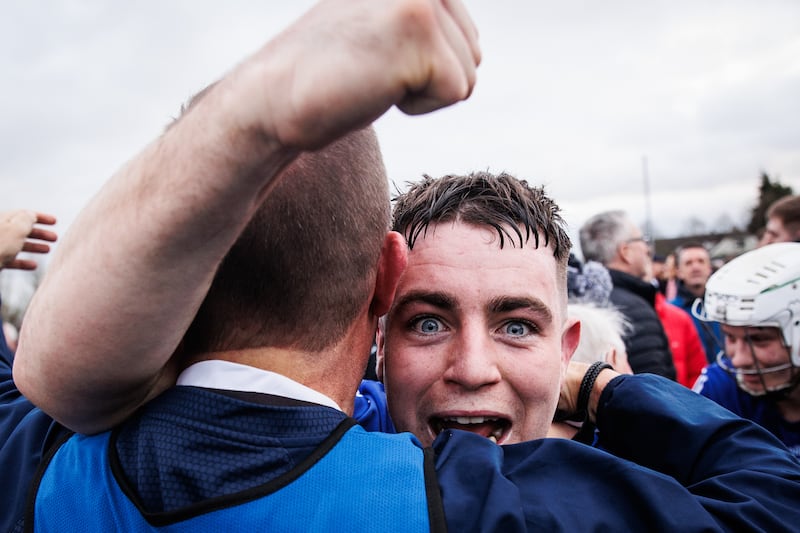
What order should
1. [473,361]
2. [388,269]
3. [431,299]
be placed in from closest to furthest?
1. [388,269]
2. [473,361]
3. [431,299]

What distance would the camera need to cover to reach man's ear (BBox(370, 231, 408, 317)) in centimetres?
147

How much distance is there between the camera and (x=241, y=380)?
1.27 metres

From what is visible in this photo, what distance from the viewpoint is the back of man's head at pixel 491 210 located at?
6.35ft

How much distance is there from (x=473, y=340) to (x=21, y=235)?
1564 mm

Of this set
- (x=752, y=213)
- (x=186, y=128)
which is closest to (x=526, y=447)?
(x=186, y=128)

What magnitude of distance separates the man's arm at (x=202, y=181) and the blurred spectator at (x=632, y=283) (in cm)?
374

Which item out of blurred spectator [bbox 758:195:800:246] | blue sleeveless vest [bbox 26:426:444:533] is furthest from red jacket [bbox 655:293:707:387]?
blue sleeveless vest [bbox 26:426:444:533]

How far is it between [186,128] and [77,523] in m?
0.78

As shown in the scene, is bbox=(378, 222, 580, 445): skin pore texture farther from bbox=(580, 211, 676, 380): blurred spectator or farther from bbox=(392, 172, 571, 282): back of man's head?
bbox=(580, 211, 676, 380): blurred spectator

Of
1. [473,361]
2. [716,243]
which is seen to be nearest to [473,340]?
[473,361]

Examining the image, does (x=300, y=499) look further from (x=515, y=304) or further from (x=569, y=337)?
(x=569, y=337)

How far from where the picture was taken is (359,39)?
2.54 feet

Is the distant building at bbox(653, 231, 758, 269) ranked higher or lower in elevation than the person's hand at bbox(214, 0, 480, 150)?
lower

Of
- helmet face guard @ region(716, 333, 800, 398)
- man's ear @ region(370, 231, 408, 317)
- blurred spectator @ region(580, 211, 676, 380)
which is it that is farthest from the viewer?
blurred spectator @ region(580, 211, 676, 380)
